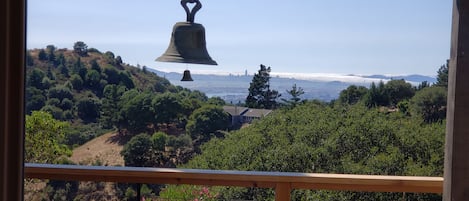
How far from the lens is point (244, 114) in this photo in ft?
12.9

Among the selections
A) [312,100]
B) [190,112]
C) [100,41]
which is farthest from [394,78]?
[100,41]

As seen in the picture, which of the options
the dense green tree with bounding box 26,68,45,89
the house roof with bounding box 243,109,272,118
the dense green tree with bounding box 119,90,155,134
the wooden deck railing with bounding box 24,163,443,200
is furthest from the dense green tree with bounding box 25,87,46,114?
the house roof with bounding box 243,109,272,118

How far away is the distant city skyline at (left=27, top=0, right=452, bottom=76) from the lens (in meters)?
3.63

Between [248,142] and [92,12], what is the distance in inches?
66.4

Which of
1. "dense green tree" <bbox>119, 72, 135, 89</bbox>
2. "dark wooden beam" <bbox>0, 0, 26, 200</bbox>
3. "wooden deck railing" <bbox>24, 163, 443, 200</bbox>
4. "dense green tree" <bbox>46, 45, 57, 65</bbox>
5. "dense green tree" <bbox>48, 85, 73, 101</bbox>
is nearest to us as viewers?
"dark wooden beam" <bbox>0, 0, 26, 200</bbox>

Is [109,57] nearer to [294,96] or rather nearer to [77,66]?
[77,66]

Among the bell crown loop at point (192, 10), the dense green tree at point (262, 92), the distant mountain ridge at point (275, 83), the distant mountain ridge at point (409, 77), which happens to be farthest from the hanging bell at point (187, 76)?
the distant mountain ridge at point (409, 77)

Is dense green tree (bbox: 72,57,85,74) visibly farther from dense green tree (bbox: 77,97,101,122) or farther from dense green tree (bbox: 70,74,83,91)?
dense green tree (bbox: 77,97,101,122)

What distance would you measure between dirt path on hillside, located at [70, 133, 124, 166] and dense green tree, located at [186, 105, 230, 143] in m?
0.56

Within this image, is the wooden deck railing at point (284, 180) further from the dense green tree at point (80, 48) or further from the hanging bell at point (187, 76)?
the dense green tree at point (80, 48)

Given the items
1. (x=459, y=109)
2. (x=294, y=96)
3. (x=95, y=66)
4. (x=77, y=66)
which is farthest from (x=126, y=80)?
(x=459, y=109)

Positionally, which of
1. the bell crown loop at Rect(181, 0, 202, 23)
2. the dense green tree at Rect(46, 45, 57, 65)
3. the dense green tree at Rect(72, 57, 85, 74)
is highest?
the bell crown loop at Rect(181, 0, 202, 23)

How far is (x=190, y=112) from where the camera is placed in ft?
12.1

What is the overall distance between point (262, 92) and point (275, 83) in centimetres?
20
